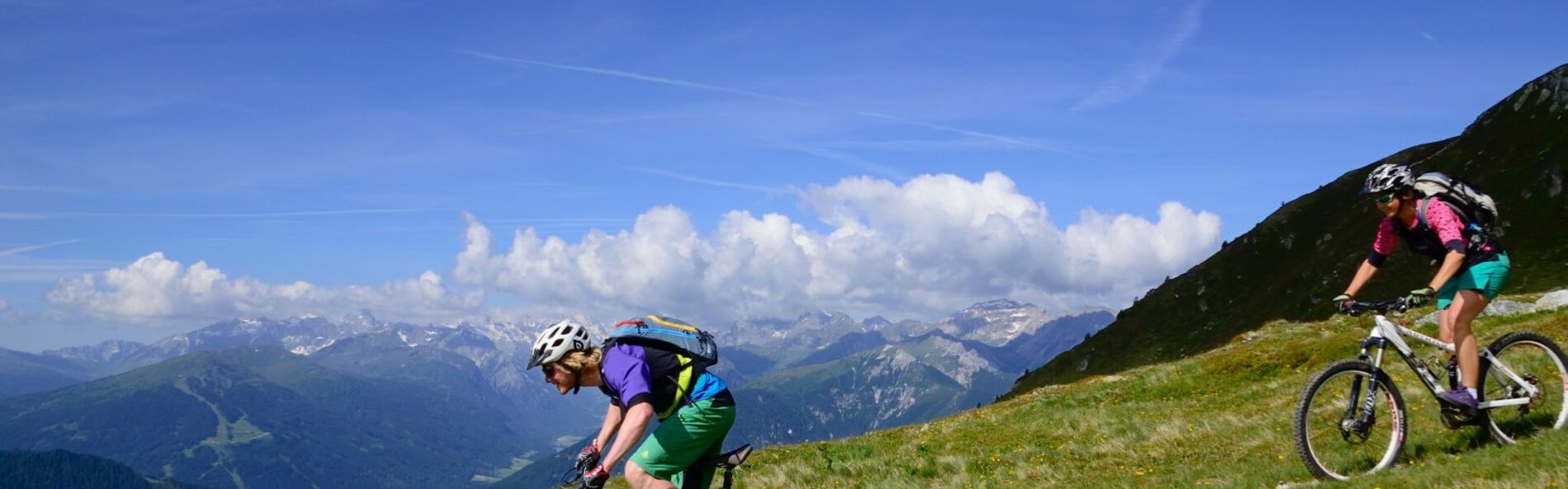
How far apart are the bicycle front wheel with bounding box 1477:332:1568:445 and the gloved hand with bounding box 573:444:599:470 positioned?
927 centimetres

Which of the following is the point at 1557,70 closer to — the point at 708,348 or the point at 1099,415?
the point at 1099,415

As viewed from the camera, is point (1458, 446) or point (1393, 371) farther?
point (1393, 371)

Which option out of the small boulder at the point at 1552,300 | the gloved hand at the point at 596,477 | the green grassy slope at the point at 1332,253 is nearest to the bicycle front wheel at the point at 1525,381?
the gloved hand at the point at 596,477

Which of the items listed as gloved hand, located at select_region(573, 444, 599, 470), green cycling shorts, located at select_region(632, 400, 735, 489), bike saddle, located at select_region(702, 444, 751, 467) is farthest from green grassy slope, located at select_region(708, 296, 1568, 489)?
gloved hand, located at select_region(573, 444, 599, 470)

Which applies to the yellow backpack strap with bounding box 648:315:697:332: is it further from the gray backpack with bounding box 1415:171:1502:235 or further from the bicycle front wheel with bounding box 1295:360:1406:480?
the gray backpack with bounding box 1415:171:1502:235

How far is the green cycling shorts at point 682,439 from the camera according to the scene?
7.90m

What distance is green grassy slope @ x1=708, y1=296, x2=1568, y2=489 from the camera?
9.12 metres

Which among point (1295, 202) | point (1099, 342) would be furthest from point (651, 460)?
point (1295, 202)

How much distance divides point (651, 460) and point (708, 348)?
43.3 inches

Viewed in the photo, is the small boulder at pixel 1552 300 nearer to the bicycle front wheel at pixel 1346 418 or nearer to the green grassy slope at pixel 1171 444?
the green grassy slope at pixel 1171 444

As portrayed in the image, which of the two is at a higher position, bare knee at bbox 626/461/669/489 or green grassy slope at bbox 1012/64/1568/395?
green grassy slope at bbox 1012/64/1568/395

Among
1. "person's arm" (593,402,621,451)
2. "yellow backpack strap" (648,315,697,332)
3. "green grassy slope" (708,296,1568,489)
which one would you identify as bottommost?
"green grassy slope" (708,296,1568,489)

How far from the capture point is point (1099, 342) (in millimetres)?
138500

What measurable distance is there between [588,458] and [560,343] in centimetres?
112
